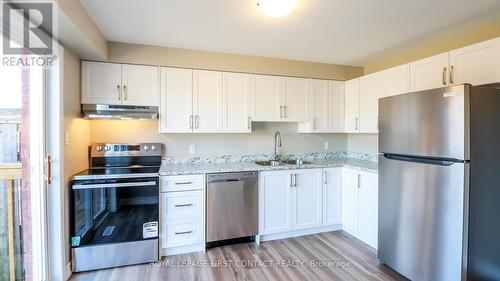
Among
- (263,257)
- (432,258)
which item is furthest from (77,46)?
(432,258)

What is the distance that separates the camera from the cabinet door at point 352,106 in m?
3.41

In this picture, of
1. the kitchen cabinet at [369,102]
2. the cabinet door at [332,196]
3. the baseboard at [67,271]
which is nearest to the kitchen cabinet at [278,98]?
the kitchen cabinet at [369,102]

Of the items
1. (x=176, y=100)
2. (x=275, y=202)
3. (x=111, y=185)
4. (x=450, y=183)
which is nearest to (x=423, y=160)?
(x=450, y=183)

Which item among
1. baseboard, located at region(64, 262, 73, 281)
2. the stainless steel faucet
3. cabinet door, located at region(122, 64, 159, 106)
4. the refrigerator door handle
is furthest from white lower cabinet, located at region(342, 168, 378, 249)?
baseboard, located at region(64, 262, 73, 281)

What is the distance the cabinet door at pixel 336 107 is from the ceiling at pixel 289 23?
0.63m

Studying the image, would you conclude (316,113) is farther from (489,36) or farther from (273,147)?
(489,36)

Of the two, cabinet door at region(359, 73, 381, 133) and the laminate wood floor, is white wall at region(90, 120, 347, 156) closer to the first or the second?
cabinet door at region(359, 73, 381, 133)

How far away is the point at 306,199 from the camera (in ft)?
10.2

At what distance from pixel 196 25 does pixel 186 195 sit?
1.70 metres

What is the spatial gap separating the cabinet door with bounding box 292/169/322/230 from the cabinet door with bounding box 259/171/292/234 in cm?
8

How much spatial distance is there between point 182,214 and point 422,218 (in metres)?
2.22

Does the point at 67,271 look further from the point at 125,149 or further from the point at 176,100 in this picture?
the point at 176,100

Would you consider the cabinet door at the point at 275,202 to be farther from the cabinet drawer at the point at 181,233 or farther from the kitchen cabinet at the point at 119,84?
the kitchen cabinet at the point at 119,84

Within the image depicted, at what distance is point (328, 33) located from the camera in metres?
2.49
